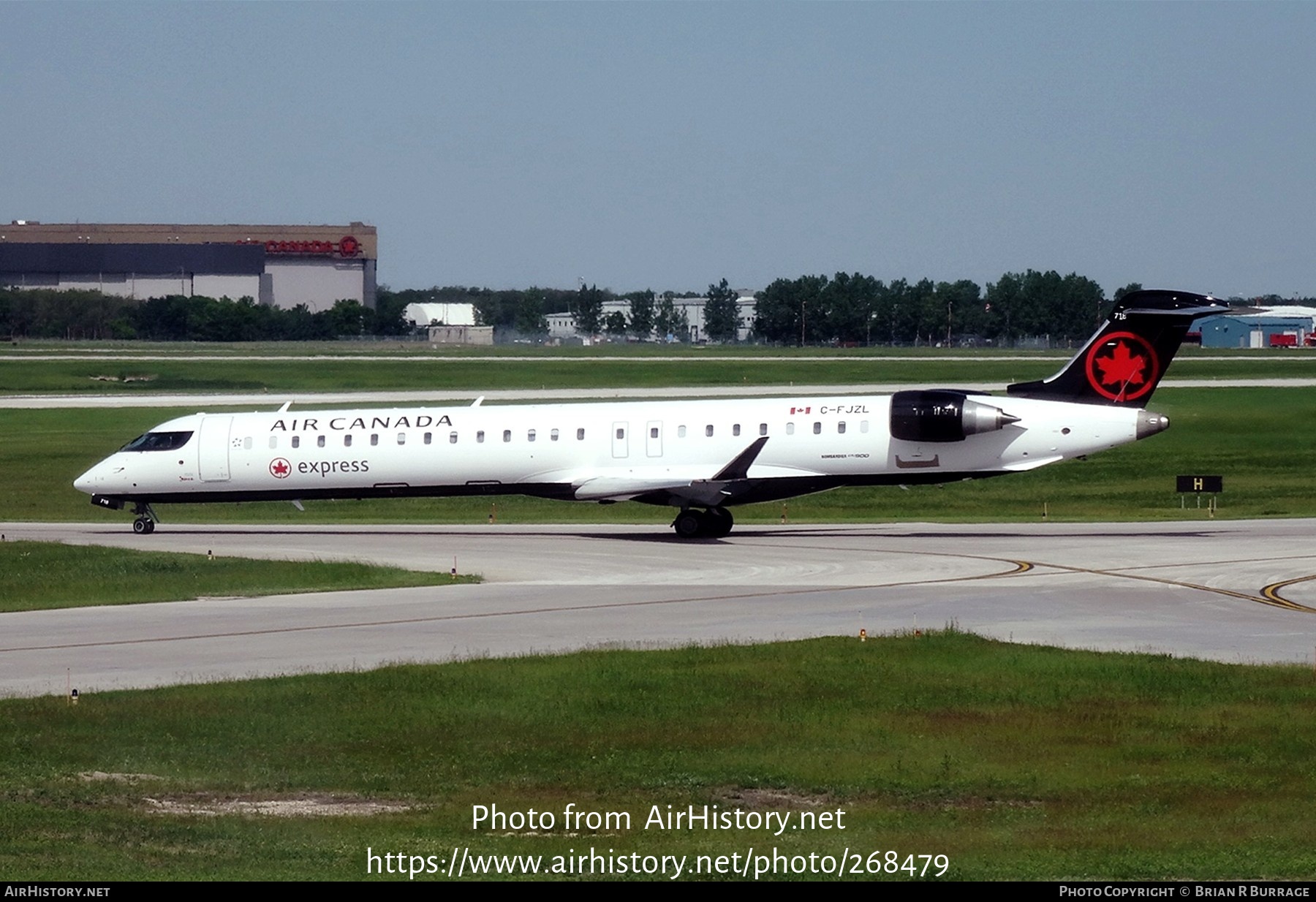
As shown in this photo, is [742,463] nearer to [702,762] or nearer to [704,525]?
[704,525]

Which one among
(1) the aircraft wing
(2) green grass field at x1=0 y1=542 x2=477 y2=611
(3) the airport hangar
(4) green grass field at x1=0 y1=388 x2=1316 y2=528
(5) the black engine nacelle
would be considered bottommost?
(4) green grass field at x1=0 y1=388 x2=1316 y2=528

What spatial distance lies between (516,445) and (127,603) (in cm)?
1197

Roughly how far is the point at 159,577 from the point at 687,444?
38.9 ft

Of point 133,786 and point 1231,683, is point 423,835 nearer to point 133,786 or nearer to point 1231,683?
point 133,786

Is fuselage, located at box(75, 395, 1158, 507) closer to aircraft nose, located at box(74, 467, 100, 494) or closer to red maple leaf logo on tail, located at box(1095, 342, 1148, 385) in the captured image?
aircraft nose, located at box(74, 467, 100, 494)

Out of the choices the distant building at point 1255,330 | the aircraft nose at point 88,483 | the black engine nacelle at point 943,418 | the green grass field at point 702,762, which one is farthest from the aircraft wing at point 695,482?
the distant building at point 1255,330

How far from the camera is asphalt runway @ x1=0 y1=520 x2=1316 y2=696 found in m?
21.3

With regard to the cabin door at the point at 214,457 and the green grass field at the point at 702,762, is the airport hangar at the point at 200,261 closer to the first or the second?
the cabin door at the point at 214,457

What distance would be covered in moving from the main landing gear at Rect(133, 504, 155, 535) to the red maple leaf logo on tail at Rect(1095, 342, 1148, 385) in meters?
22.1

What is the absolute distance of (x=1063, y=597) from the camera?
2605cm

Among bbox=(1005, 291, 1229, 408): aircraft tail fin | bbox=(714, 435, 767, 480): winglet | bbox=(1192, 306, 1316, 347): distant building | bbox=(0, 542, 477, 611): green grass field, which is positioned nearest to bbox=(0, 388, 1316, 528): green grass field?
bbox=(714, 435, 767, 480): winglet

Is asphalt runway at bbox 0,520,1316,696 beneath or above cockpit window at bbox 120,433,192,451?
beneath

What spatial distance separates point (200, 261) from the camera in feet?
600

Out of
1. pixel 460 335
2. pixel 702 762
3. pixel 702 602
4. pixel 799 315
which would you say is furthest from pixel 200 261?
pixel 702 762
